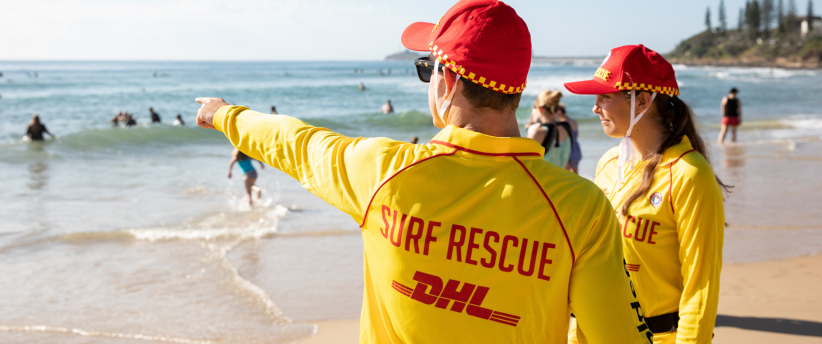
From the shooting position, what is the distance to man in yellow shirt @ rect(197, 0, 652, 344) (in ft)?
3.86

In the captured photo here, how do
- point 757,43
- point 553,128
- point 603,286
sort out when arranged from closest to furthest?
1. point 603,286
2. point 553,128
3. point 757,43

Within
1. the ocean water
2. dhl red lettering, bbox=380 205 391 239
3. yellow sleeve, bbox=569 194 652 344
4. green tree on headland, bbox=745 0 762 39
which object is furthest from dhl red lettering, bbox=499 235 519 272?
green tree on headland, bbox=745 0 762 39

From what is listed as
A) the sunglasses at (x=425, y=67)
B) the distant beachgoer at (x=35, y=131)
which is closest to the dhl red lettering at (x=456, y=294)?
the sunglasses at (x=425, y=67)

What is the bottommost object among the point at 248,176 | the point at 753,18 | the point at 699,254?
the point at 248,176

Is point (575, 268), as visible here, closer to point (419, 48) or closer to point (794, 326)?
point (419, 48)

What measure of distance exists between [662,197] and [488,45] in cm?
132

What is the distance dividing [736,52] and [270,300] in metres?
134

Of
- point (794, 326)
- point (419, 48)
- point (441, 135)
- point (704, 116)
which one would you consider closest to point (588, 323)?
point (441, 135)

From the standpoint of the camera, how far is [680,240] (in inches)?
84.2

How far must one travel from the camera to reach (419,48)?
1.43 m

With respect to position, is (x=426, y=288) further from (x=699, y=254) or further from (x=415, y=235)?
(x=699, y=254)

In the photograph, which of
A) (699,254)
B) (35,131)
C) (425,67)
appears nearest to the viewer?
(425,67)

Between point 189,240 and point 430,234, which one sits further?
point 189,240

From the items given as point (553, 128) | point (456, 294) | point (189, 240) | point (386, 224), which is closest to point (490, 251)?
point (456, 294)
